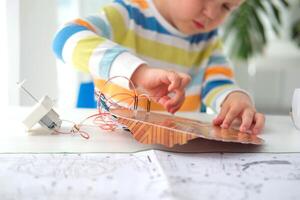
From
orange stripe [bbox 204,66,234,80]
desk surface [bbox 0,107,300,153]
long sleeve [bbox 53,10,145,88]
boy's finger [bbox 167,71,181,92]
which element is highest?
long sleeve [bbox 53,10,145,88]

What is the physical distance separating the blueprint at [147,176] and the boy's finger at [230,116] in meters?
0.16

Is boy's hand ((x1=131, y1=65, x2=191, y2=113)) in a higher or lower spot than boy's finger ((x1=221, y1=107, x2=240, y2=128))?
higher

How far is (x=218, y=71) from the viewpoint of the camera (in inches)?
38.9

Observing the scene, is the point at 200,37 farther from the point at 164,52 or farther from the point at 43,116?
the point at 43,116

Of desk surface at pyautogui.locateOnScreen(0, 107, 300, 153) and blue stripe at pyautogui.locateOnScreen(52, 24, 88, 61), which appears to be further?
blue stripe at pyautogui.locateOnScreen(52, 24, 88, 61)

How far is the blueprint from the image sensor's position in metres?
0.33

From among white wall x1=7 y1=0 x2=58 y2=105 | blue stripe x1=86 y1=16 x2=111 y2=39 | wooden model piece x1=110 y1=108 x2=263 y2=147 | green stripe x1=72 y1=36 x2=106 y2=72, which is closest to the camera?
wooden model piece x1=110 y1=108 x2=263 y2=147

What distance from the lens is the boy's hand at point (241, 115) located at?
0.63 meters

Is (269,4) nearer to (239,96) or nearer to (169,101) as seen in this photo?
(239,96)

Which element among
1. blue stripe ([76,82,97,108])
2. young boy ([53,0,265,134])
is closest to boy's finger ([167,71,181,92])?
young boy ([53,0,265,134])

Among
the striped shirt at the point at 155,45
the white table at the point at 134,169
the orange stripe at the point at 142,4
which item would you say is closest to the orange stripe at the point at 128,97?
the striped shirt at the point at 155,45

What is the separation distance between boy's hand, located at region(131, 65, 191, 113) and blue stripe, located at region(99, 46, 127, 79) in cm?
5

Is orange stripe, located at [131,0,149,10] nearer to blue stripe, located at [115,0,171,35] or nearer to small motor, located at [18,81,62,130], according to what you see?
blue stripe, located at [115,0,171,35]

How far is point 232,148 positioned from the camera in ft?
1.62
